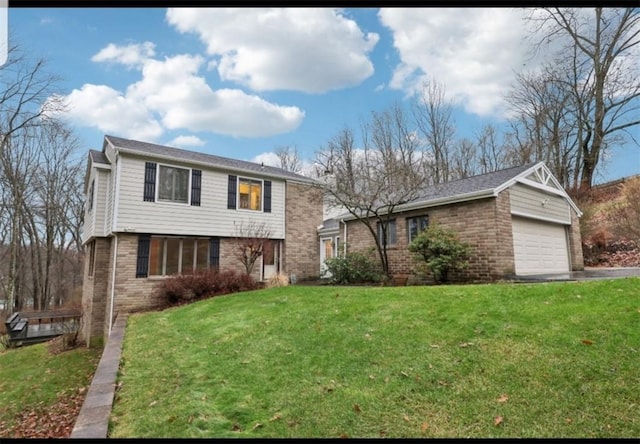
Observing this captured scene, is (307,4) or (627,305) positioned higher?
(307,4)

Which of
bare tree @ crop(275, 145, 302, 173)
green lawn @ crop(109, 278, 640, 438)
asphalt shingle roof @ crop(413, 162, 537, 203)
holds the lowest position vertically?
green lawn @ crop(109, 278, 640, 438)

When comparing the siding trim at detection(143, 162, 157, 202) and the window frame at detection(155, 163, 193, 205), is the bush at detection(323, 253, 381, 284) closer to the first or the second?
the window frame at detection(155, 163, 193, 205)

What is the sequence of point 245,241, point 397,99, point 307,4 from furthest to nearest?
point 397,99 → point 245,241 → point 307,4

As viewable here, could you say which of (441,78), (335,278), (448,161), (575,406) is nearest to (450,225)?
(335,278)

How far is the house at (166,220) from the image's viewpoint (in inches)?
488

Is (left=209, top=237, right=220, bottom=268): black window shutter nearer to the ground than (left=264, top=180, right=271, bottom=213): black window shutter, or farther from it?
nearer to the ground

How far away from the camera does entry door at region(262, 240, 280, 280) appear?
1588 cm

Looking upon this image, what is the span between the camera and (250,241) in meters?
14.5

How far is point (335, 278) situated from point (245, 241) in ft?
13.6

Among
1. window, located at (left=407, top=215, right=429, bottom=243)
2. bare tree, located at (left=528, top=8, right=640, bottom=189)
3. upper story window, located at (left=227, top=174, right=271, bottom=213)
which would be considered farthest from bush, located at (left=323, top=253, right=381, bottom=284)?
bare tree, located at (left=528, top=8, right=640, bottom=189)

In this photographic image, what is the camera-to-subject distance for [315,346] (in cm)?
537

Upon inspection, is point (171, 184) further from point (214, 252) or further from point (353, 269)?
point (353, 269)

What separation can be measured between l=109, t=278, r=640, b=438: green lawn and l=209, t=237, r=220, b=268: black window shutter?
23.7 ft

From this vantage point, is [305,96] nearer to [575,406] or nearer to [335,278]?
[335,278]
